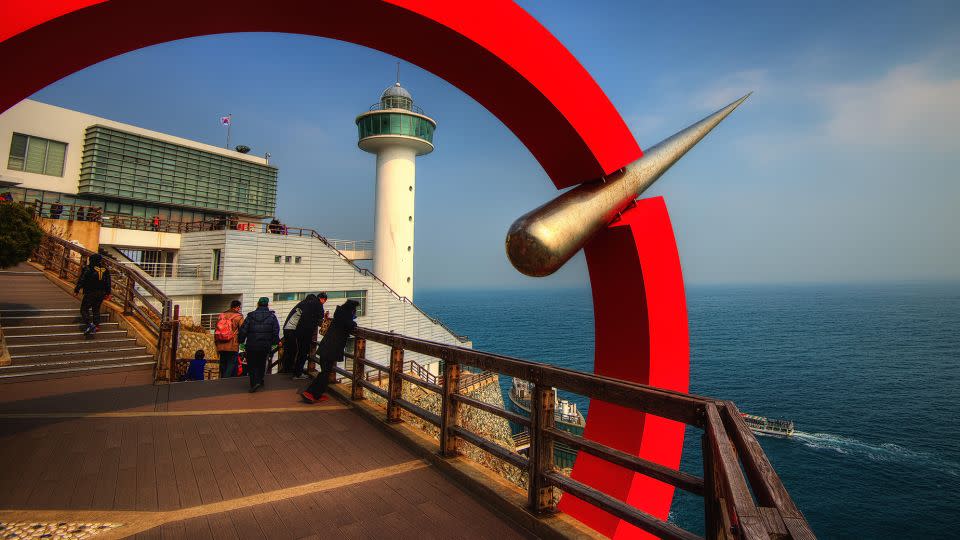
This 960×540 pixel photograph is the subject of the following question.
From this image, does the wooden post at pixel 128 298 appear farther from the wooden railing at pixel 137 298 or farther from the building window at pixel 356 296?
the building window at pixel 356 296

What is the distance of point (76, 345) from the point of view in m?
8.67

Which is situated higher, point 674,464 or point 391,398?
point 391,398

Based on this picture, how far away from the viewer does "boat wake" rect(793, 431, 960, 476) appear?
27.7m

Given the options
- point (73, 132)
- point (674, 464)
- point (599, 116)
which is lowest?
point (674, 464)

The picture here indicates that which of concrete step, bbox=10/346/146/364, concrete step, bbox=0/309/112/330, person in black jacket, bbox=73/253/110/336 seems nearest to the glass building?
concrete step, bbox=0/309/112/330

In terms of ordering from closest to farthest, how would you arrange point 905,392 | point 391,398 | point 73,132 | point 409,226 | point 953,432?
point 391,398 < point 73,132 < point 409,226 < point 953,432 < point 905,392

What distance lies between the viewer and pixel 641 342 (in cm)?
421

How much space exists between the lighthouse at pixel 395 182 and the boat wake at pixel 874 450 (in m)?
30.7

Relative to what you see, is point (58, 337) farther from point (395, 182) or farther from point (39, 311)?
point (395, 182)

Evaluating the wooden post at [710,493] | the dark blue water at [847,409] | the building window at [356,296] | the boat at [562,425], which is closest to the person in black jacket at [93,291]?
the wooden post at [710,493]

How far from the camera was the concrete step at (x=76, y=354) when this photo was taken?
7.85 m

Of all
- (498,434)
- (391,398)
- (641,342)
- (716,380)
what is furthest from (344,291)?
(716,380)

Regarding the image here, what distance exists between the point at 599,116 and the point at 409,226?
26380 millimetres

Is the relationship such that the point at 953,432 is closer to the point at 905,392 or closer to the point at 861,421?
the point at 861,421
